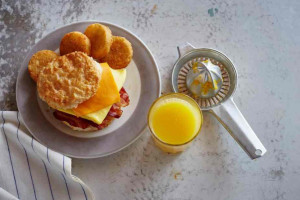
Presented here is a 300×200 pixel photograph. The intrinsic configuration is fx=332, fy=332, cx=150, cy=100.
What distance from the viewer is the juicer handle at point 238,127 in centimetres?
149

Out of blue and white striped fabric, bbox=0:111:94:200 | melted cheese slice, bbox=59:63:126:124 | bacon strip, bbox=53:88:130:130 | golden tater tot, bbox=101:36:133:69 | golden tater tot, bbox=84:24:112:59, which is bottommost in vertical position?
blue and white striped fabric, bbox=0:111:94:200

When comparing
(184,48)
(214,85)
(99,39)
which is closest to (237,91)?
(214,85)

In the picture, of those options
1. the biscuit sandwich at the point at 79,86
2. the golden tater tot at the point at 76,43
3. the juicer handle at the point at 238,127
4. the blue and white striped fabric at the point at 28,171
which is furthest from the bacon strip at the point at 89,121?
the juicer handle at the point at 238,127

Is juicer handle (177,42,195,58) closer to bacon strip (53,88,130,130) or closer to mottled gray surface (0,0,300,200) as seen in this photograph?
mottled gray surface (0,0,300,200)

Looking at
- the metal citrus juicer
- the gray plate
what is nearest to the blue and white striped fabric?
the gray plate

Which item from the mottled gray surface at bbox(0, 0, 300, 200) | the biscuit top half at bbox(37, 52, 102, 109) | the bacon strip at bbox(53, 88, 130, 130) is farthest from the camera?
the mottled gray surface at bbox(0, 0, 300, 200)

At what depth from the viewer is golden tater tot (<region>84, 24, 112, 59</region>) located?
4.98 feet

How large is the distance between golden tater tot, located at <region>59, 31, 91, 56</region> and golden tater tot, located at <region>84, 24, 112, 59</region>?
1.1 inches

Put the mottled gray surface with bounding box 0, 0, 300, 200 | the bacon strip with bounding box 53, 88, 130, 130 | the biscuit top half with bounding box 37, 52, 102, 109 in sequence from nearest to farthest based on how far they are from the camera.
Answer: the biscuit top half with bounding box 37, 52, 102, 109 → the bacon strip with bounding box 53, 88, 130, 130 → the mottled gray surface with bounding box 0, 0, 300, 200

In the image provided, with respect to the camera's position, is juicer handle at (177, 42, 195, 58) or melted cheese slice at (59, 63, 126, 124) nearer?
melted cheese slice at (59, 63, 126, 124)

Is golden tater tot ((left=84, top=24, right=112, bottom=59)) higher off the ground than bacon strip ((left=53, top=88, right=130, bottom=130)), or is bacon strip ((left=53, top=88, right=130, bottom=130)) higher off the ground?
golden tater tot ((left=84, top=24, right=112, bottom=59))

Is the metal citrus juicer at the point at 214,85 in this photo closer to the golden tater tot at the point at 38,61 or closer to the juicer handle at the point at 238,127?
the juicer handle at the point at 238,127

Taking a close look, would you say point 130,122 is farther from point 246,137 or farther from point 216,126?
point 246,137

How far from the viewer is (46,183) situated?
1559 mm
